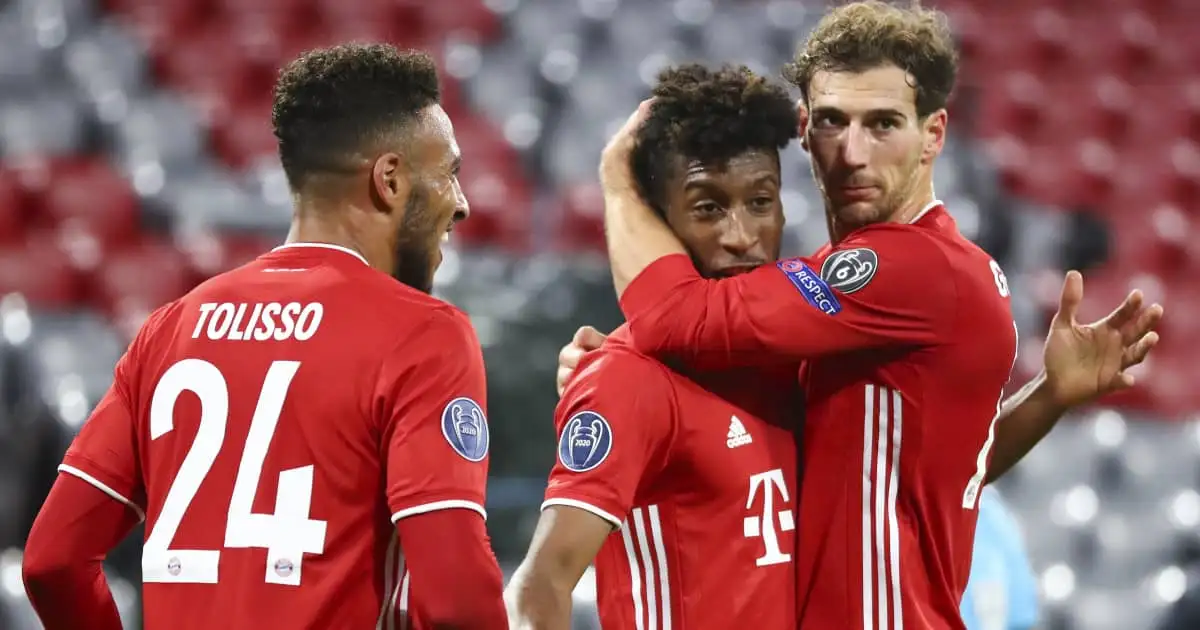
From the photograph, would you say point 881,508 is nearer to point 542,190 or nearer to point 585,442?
point 585,442

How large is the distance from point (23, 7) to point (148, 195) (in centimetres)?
148

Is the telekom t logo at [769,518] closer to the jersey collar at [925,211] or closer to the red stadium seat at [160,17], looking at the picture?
the jersey collar at [925,211]

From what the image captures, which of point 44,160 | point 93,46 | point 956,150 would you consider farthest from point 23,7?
point 956,150

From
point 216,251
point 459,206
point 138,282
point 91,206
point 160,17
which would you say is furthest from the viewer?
point 160,17

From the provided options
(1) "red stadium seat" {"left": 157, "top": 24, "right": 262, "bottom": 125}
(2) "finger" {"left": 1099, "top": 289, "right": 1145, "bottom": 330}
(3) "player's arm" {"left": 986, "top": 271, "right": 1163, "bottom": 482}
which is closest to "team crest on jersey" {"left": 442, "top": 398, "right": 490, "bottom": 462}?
(3) "player's arm" {"left": 986, "top": 271, "right": 1163, "bottom": 482}

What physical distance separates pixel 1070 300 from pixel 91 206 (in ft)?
A: 15.3

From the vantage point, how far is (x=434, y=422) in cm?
198

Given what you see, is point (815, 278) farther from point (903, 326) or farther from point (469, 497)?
point (469, 497)

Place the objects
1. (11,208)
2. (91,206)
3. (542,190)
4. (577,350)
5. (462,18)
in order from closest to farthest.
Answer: (577,350) → (11,208) → (91,206) → (542,190) → (462,18)

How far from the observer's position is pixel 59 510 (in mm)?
2152

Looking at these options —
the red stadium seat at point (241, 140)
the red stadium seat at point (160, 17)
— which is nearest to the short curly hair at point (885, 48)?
the red stadium seat at point (241, 140)

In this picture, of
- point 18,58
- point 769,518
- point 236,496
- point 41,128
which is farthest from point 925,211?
point 18,58

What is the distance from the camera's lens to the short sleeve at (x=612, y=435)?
2.20 m

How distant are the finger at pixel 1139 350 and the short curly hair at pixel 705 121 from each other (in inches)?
29.7
